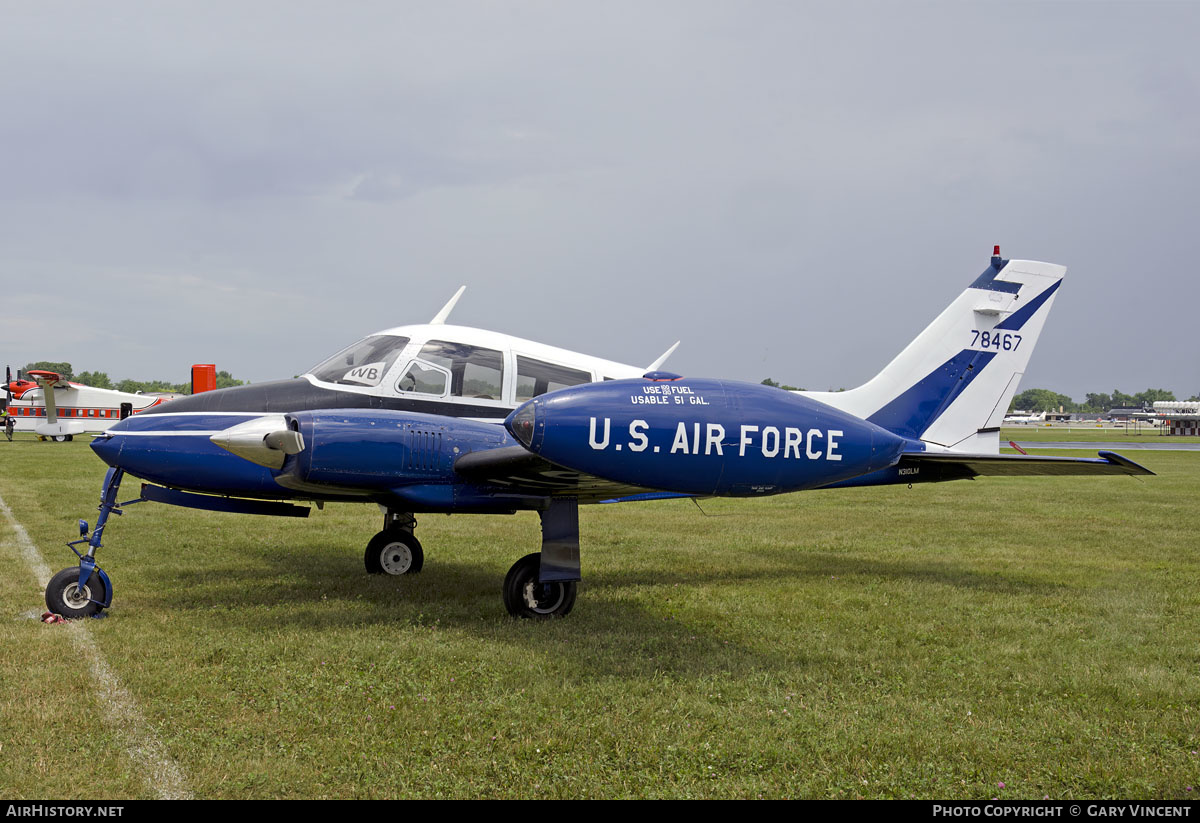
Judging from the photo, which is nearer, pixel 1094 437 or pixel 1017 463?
pixel 1017 463

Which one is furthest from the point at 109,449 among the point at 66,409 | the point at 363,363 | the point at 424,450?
the point at 66,409

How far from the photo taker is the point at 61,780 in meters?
3.78

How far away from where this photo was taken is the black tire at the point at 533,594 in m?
7.09

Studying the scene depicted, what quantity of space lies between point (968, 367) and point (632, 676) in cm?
631

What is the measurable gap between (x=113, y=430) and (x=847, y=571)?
7971 millimetres

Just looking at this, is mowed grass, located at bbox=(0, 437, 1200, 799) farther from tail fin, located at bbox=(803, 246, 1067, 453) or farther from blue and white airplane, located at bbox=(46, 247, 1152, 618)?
tail fin, located at bbox=(803, 246, 1067, 453)

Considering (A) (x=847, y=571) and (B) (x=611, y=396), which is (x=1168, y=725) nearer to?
(B) (x=611, y=396)

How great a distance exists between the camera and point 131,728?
4441 millimetres

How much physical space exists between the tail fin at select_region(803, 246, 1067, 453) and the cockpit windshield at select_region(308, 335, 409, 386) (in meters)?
4.89

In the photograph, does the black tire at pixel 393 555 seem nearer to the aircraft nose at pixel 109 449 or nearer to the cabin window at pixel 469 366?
the cabin window at pixel 469 366

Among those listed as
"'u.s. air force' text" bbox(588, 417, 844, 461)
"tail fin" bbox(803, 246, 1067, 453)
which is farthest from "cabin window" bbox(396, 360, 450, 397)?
"tail fin" bbox(803, 246, 1067, 453)

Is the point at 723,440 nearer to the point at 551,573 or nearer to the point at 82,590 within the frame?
the point at 551,573

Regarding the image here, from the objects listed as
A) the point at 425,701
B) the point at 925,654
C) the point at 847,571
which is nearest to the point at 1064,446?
the point at 847,571

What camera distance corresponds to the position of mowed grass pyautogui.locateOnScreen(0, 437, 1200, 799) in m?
4.00
